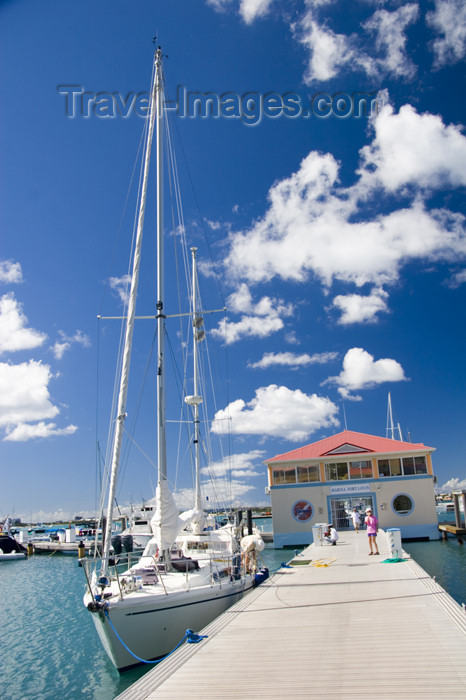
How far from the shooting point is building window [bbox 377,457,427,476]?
39.8m

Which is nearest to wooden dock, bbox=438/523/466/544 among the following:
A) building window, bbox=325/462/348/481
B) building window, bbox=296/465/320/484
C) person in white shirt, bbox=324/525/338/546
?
building window, bbox=325/462/348/481

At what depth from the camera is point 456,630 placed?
10.8 meters

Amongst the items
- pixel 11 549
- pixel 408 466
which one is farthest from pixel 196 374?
pixel 11 549

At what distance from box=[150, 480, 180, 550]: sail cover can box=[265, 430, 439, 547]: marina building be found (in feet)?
81.8

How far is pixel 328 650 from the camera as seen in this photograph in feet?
33.3

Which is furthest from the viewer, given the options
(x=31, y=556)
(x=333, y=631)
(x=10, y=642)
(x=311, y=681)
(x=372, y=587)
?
(x=31, y=556)

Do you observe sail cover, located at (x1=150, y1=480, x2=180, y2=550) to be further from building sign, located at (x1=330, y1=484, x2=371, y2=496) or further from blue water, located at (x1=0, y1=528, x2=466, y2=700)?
building sign, located at (x1=330, y1=484, x2=371, y2=496)

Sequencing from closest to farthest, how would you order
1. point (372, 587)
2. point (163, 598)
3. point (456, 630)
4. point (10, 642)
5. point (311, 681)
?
1. point (311, 681)
2. point (456, 630)
3. point (163, 598)
4. point (372, 587)
5. point (10, 642)

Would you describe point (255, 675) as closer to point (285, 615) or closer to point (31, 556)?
point (285, 615)

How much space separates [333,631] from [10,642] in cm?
1439

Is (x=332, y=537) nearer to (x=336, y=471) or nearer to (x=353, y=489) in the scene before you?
(x=353, y=489)

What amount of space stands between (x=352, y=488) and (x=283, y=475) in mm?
5432

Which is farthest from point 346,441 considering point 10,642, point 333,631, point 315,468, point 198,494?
point 333,631

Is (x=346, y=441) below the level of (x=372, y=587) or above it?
above
